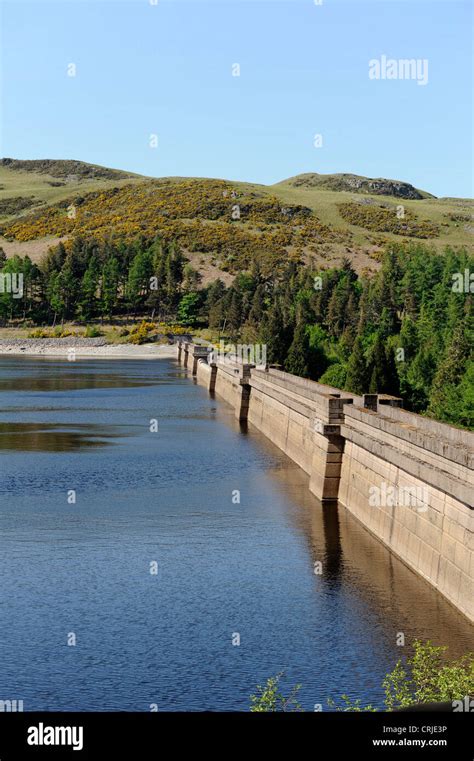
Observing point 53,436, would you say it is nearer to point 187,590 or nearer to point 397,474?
point 397,474

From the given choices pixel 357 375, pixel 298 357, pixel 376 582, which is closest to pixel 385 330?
pixel 298 357

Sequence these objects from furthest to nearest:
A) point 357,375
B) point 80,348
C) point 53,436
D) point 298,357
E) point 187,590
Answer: point 80,348 → point 298,357 → point 357,375 → point 53,436 → point 187,590

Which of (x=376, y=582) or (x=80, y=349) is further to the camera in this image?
(x=80, y=349)

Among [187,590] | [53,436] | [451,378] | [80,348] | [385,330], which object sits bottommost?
[53,436]

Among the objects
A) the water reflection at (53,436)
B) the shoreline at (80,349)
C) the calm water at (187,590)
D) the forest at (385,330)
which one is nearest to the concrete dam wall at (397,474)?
the calm water at (187,590)

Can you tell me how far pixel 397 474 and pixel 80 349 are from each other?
162 meters

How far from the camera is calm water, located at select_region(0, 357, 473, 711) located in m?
23.0

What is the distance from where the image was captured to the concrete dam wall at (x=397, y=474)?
26.4 m

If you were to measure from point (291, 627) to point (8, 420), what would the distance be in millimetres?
56326

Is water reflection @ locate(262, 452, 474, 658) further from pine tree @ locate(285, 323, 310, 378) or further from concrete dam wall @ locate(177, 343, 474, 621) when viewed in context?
pine tree @ locate(285, 323, 310, 378)

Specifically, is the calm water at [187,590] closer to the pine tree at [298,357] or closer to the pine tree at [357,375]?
the pine tree at [357,375]

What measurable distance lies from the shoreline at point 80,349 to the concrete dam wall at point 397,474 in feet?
418

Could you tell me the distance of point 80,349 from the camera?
629ft

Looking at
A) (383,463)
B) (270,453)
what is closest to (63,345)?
(270,453)
